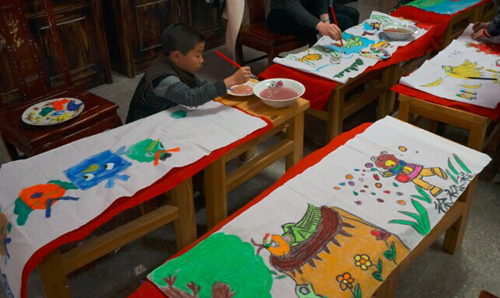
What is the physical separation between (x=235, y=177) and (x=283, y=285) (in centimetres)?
65

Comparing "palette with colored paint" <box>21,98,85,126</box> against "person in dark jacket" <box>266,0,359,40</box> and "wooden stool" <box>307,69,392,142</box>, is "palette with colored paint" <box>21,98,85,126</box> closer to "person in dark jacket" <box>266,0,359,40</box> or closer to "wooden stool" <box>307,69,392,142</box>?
"wooden stool" <box>307,69,392,142</box>

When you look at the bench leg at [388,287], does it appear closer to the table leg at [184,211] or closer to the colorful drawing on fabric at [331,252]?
the colorful drawing on fabric at [331,252]

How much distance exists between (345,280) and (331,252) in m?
0.09

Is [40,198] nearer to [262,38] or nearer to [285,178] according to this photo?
[285,178]

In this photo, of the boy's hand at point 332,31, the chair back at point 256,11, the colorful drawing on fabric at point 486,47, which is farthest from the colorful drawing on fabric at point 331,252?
the chair back at point 256,11

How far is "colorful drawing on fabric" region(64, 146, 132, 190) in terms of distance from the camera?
4.48 ft

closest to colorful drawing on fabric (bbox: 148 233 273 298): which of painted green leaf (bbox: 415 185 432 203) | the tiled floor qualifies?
painted green leaf (bbox: 415 185 432 203)

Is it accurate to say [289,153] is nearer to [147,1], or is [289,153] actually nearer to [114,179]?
[114,179]

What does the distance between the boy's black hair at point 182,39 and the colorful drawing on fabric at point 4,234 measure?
0.87 metres

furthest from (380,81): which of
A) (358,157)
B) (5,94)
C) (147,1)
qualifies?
(5,94)

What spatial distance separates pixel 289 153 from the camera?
190cm

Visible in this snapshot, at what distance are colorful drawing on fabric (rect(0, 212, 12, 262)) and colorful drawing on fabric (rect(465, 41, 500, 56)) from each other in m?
2.21

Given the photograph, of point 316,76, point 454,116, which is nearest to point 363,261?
point 454,116

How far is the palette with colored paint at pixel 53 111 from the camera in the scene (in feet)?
6.44
